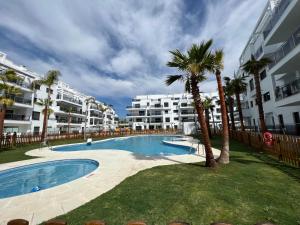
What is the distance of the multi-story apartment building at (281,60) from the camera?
581 inches

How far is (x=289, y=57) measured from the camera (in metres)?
15.0

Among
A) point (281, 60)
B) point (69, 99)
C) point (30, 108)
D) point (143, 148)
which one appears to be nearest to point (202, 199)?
point (281, 60)

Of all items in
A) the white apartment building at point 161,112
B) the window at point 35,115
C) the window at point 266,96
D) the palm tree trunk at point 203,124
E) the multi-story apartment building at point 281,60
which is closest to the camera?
the palm tree trunk at point 203,124

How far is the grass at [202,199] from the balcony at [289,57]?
11.1 meters

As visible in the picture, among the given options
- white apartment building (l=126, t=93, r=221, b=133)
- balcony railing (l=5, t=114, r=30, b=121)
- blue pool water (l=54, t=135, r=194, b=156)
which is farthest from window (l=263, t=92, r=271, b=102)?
balcony railing (l=5, t=114, r=30, b=121)

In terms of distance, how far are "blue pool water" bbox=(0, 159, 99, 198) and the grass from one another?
4.78 metres

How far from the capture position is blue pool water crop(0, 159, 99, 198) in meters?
8.70

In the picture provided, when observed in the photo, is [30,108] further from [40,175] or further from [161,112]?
[161,112]

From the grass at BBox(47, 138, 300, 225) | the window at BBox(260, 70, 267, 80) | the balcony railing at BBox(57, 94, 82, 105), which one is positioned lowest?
the grass at BBox(47, 138, 300, 225)

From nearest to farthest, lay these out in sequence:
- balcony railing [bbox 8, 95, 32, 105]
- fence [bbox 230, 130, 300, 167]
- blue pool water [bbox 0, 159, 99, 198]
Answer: blue pool water [bbox 0, 159, 99, 198] < fence [bbox 230, 130, 300, 167] < balcony railing [bbox 8, 95, 32, 105]

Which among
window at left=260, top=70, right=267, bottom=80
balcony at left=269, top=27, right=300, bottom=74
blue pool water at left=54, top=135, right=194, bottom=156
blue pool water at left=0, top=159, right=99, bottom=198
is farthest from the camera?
window at left=260, top=70, right=267, bottom=80

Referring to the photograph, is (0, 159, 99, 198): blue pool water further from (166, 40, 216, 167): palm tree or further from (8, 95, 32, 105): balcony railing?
(8, 95, 32, 105): balcony railing

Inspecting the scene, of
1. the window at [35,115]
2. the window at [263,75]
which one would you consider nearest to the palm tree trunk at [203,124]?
the window at [263,75]

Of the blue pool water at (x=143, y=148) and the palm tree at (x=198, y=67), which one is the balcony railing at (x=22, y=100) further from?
the palm tree at (x=198, y=67)
